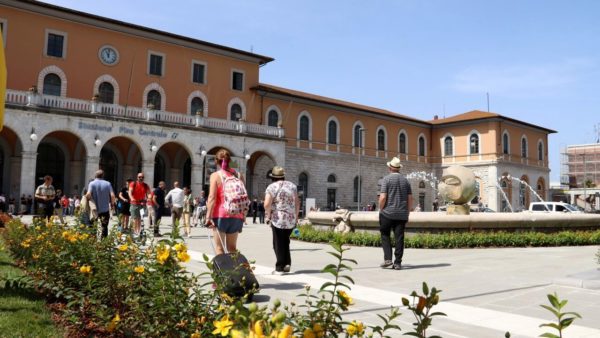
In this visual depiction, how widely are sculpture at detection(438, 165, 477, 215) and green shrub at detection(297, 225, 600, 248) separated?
1.85 m

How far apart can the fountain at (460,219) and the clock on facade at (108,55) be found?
20.7 metres

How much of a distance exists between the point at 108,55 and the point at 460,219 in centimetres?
2556

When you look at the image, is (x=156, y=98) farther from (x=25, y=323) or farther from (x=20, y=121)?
(x=25, y=323)

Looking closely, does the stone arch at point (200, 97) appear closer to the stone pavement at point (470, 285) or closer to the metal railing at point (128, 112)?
the metal railing at point (128, 112)

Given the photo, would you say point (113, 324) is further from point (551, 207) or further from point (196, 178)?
point (551, 207)

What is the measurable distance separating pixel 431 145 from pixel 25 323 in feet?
164

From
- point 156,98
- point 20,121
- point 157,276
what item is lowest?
point 157,276

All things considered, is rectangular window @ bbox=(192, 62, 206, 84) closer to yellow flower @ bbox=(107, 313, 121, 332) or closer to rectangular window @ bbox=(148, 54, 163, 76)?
rectangular window @ bbox=(148, 54, 163, 76)

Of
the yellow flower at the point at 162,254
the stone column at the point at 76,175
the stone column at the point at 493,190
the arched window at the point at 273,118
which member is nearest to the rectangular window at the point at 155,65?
the stone column at the point at 76,175

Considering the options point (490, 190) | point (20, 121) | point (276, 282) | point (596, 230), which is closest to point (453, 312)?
point (276, 282)

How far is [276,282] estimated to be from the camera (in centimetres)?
649

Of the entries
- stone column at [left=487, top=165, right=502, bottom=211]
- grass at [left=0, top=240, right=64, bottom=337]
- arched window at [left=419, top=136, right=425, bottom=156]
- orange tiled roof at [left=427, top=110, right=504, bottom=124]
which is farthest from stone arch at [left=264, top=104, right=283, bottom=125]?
grass at [left=0, top=240, right=64, bottom=337]

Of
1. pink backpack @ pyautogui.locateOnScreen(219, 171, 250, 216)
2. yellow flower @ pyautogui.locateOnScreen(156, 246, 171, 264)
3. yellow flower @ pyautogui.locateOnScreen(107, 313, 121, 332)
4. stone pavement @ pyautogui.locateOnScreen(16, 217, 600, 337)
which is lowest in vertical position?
stone pavement @ pyautogui.locateOnScreen(16, 217, 600, 337)

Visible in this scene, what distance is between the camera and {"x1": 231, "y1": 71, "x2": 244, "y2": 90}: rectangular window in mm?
35156
